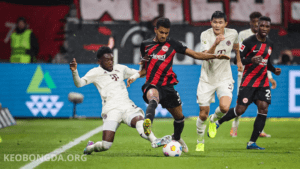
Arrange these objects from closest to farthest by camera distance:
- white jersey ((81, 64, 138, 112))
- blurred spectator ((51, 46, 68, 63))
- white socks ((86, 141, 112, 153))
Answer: white socks ((86, 141, 112, 153)) < white jersey ((81, 64, 138, 112)) < blurred spectator ((51, 46, 68, 63))

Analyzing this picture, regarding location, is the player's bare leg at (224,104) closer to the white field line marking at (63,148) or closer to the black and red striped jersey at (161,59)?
the black and red striped jersey at (161,59)

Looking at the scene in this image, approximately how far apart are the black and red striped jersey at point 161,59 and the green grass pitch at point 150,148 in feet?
3.34

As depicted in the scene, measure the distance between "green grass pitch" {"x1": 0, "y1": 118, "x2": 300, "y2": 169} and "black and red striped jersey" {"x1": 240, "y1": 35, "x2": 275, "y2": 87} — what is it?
102 centimetres

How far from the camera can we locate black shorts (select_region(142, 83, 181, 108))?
6.84 m

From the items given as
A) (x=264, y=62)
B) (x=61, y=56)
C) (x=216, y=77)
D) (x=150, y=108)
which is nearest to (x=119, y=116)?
(x=150, y=108)

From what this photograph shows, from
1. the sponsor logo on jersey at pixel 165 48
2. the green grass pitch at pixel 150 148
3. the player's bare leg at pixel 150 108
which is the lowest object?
the green grass pitch at pixel 150 148

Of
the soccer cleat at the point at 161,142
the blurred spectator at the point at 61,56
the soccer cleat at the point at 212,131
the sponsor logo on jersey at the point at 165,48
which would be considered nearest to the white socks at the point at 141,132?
the soccer cleat at the point at 161,142

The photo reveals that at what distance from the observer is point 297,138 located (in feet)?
29.9

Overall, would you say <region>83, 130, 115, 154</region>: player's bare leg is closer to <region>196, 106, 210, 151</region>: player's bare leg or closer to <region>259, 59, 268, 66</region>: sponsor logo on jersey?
<region>196, 106, 210, 151</region>: player's bare leg

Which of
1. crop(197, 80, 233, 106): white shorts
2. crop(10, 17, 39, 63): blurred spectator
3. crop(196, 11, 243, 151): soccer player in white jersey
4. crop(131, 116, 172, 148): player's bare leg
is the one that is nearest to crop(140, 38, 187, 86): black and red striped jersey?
crop(131, 116, 172, 148): player's bare leg

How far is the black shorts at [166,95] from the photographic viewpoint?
6840 mm

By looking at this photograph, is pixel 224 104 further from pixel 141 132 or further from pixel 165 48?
pixel 141 132

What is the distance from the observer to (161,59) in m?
6.97

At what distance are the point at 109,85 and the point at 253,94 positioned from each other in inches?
91.9
